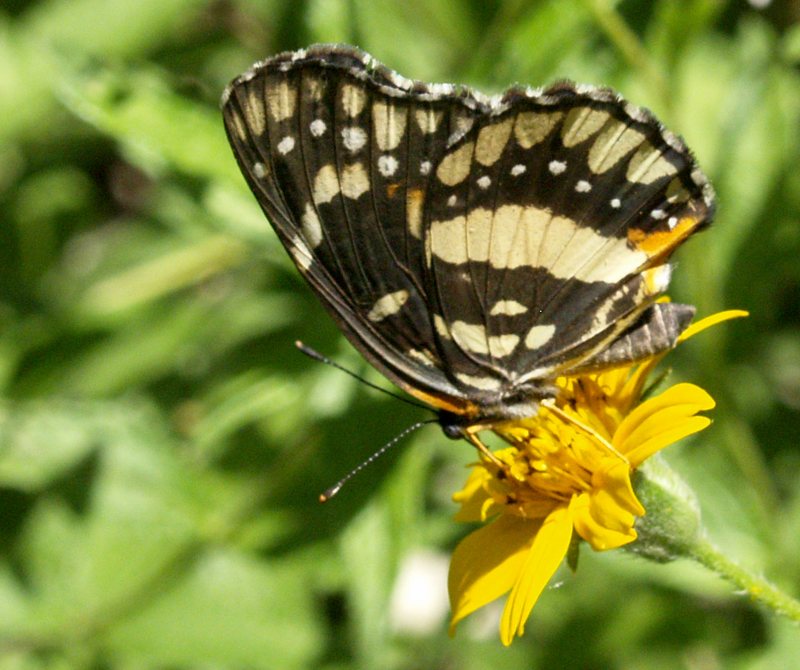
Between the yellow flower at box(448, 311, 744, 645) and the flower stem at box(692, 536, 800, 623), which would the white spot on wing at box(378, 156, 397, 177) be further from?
the flower stem at box(692, 536, 800, 623)

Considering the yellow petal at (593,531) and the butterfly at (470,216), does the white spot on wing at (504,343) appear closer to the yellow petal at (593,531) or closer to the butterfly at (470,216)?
the butterfly at (470,216)

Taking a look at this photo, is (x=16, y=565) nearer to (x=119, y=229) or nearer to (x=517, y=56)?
(x=119, y=229)

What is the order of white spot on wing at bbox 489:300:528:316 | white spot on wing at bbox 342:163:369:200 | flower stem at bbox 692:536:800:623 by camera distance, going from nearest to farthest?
1. flower stem at bbox 692:536:800:623
2. white spot on wing at bbox 342:163:369:200
3. white spot on wing at bbox 489:300:528:316

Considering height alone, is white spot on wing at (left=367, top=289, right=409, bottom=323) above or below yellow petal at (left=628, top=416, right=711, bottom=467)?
above

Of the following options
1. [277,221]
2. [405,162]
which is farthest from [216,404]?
[405,162]

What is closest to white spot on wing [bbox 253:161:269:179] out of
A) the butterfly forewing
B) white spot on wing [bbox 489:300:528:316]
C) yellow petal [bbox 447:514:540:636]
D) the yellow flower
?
the butterfly forewing

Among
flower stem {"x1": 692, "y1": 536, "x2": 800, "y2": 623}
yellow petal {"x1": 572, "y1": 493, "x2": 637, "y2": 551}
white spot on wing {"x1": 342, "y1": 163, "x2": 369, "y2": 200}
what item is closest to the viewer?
yellow petal {"x1": 572, "y1": 493, "x2": 637, "y2": 551}
